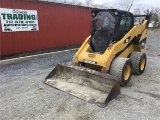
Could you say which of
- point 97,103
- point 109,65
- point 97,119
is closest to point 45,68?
point 109,65

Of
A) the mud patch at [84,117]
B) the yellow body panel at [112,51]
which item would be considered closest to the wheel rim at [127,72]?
the yellow body panel at [112,51]

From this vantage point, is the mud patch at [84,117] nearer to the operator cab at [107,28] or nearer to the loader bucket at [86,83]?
the loader bucket at [86,83]

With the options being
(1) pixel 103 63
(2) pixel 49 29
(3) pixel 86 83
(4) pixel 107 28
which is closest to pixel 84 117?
(3) pixel 86 83

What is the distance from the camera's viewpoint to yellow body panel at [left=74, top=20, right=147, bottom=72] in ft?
18.6

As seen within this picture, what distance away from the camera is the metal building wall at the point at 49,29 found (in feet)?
30.0

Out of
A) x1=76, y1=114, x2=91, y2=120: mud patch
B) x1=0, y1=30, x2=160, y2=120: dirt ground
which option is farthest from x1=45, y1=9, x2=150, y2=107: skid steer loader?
x1=76, y1=114, x2=91, y2=120: mud patch

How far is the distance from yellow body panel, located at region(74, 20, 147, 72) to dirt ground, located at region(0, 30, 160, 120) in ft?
2.97

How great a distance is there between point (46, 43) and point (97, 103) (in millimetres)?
6789

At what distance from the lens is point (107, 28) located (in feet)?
20.2

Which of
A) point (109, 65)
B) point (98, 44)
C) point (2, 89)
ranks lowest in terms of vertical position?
point (2, 89)

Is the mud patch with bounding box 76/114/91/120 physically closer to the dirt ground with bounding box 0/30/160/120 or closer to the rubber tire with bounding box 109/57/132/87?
the dirt ground with bounding box 0/30/160/120

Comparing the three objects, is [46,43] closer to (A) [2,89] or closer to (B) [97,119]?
(A) [2,89]

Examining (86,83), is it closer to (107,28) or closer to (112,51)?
(112,51)

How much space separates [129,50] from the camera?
6.92 metres
